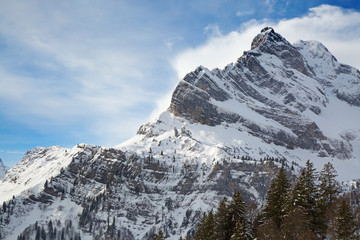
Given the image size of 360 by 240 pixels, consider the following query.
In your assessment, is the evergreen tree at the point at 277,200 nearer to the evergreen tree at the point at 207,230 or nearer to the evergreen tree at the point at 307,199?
the evergreen tree at the point at 307,199

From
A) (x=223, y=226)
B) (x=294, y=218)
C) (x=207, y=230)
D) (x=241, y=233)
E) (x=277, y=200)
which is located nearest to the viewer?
(x=294, y=218)

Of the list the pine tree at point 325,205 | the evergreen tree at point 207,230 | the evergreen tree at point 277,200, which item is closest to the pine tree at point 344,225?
the pine tree at point 325,205

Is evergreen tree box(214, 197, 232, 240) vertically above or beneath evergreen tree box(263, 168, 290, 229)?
beneath

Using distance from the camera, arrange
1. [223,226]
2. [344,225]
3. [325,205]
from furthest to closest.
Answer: [223,226] → [325,205] → [344,225]

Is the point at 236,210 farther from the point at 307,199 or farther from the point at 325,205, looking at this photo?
the point at 325,205

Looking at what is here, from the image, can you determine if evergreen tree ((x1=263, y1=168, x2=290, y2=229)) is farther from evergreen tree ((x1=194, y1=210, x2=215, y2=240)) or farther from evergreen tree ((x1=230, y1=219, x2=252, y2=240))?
evergreen tree ((x1=194, y1=210, x2=215, y2=240))

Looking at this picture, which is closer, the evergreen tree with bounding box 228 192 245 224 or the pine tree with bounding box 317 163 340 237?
the pine tree with bounding box 317 163 340 237

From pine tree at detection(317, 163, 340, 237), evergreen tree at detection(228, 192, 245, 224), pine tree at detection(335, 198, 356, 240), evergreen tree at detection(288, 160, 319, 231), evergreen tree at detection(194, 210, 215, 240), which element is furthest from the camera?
evergreen tree at detection(194, 210, 215, 240)

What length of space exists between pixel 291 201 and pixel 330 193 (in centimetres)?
832

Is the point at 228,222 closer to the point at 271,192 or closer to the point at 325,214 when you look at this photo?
the point at 271,192

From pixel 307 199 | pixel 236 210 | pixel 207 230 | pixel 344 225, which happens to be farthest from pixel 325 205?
pixel 207 230

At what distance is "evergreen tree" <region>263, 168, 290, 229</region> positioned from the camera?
2253 inches

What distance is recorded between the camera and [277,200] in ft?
193

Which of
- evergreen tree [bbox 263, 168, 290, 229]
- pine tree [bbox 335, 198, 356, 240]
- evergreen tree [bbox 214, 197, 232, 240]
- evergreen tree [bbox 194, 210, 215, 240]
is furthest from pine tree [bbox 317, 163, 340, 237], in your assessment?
evergreen tree [bbox 194, 210, 215, 240]
